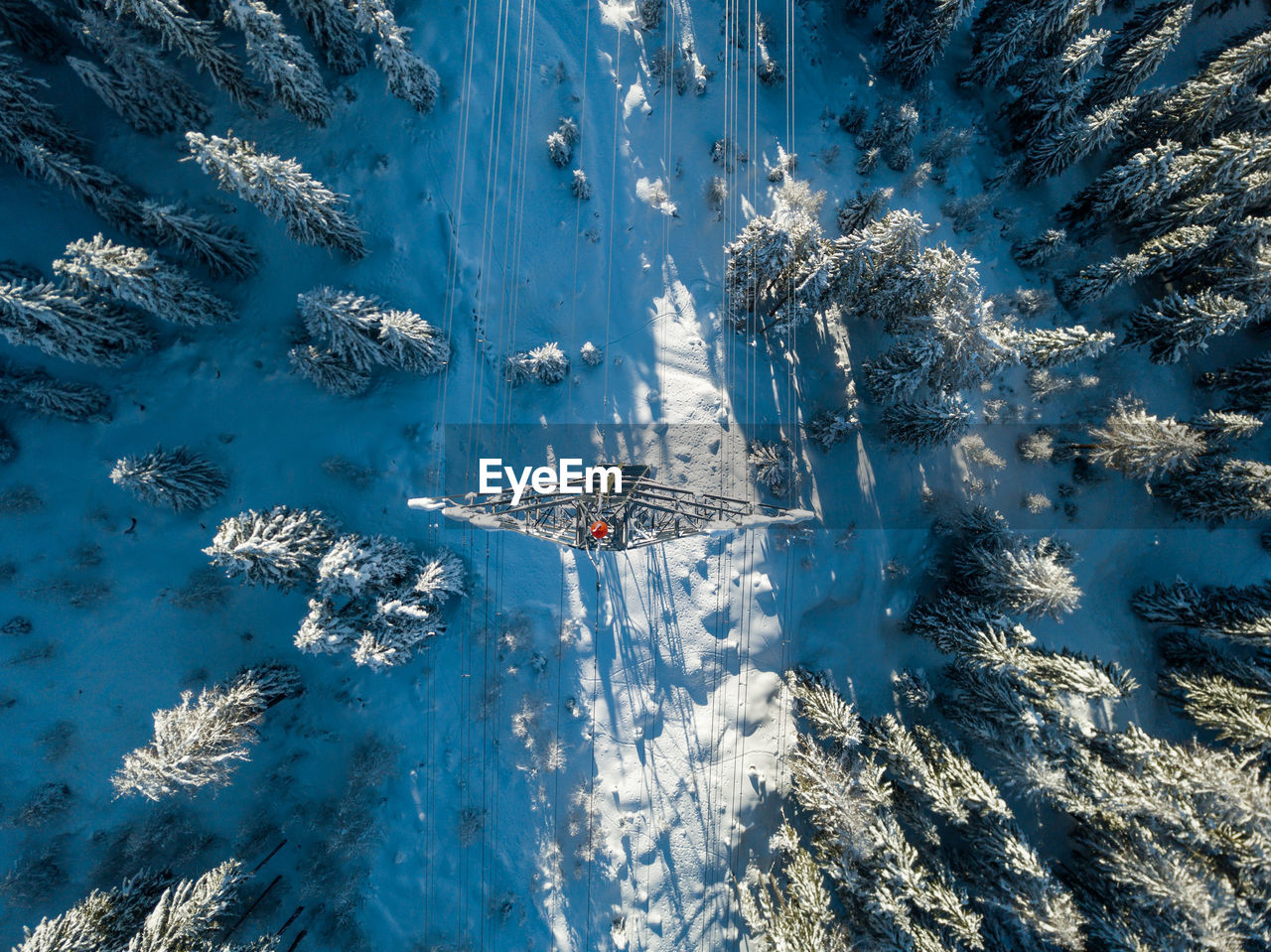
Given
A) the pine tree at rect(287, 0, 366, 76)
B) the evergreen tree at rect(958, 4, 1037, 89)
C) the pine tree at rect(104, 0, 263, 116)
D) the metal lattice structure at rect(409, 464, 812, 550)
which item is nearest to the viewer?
the metal lattice structure at rect(409, 464, 812, 550)

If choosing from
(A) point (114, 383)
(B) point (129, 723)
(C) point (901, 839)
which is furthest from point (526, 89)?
(C) point (901, 839)

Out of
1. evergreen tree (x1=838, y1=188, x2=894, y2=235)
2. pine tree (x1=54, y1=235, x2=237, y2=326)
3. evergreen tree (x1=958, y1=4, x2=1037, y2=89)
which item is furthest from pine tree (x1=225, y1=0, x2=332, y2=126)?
evergreen tree (x1=958, y1=4, x2=1037, y2=89)

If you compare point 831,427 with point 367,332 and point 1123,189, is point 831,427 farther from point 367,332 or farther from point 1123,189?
point 367,332

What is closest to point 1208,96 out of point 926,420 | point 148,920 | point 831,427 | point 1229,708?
point 926,420

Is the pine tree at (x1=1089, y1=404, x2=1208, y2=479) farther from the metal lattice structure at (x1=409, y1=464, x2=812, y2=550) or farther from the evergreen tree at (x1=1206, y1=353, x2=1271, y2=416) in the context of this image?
the metal lattice structure at (x1=409, y1=464, x2=812, y2=550)

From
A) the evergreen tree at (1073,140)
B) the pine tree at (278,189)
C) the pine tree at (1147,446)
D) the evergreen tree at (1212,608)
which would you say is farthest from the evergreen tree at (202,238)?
the evergreen tree at (1212,608)

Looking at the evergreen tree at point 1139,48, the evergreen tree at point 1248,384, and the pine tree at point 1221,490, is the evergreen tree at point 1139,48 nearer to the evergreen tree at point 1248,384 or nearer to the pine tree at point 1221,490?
the evergreen tree at point 1248,384
